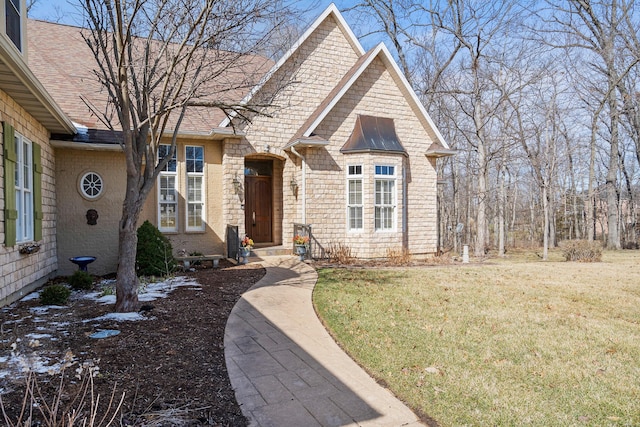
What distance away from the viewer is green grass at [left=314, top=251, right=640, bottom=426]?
3.37 meters

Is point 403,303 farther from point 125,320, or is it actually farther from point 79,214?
point 79,214

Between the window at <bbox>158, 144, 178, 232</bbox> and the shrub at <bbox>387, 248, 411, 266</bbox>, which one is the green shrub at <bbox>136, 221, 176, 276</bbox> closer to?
the window at <bbox>158, 144, 178, 232</bbox>

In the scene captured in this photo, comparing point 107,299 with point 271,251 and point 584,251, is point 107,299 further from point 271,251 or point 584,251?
point 584,251

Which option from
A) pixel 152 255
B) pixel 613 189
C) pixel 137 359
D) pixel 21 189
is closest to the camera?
pixel 137 359

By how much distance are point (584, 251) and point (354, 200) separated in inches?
348

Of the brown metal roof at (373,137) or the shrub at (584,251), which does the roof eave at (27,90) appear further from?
the shrub at (584,251)

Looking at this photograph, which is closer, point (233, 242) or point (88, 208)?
point (88, 208)

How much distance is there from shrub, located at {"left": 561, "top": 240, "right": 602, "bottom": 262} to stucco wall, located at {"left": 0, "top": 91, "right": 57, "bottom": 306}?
1644 centimetres

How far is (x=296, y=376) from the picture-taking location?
3.99 meters

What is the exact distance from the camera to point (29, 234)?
7559mm

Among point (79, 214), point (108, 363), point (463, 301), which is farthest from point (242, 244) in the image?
point (108, 363)

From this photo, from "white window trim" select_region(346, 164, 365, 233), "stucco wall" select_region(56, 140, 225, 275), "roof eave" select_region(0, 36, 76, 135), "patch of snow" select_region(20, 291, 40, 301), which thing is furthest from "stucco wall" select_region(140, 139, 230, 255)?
"white window trim" select_region(346, 164, 365, 233)

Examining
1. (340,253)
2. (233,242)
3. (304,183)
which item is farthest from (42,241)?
(340,253)

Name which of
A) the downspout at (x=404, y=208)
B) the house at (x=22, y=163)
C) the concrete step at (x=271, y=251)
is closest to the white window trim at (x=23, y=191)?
the house at (x=22, y=163)
